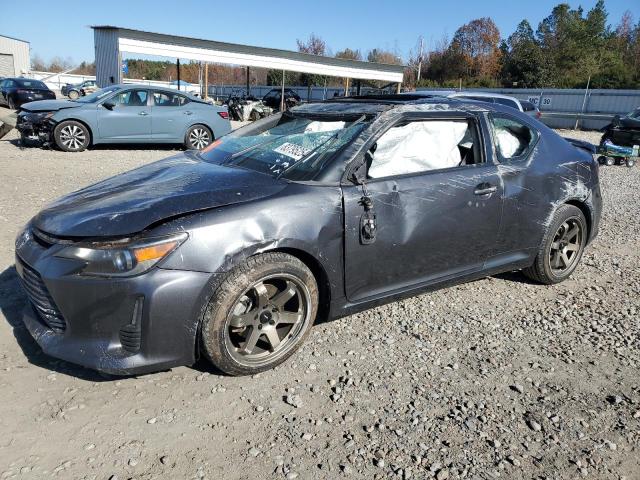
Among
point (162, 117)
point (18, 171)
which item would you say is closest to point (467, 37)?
point (162, 117)

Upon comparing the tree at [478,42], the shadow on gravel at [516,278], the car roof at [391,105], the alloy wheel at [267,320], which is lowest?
the shadow on gravel at [516,278]

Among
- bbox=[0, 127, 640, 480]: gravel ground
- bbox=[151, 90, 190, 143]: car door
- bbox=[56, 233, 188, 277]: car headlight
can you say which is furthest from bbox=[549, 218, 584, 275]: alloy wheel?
bbox=[151, 90, 190, 143]: car door

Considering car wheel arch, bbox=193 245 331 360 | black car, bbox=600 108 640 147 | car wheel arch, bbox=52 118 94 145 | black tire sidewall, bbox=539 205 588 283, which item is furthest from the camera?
black car, bbox=600 108 640 147

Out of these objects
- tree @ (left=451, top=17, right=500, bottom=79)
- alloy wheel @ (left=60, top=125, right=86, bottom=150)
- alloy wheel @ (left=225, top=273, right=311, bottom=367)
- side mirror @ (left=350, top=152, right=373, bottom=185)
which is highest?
tree @ (left=451, top=17, right=500, bottom=79)

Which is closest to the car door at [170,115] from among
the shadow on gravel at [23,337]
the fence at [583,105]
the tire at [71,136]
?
the tire at [71,136]

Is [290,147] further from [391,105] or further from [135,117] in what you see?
[135,117]

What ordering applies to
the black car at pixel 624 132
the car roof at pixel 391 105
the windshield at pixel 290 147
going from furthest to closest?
the black car at pixel 624 132
the car roof at pixel 391 105
the windshield at pixel 290 147

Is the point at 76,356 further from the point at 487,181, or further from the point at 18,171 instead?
the point at 18,171

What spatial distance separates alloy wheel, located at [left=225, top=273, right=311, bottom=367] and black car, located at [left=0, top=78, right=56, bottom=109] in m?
21.6

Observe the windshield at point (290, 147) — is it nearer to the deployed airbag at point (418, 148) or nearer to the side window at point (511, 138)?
the deployed airbag at point (418, 148)

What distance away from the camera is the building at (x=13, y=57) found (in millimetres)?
46219

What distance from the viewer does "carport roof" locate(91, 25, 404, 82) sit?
21234mm

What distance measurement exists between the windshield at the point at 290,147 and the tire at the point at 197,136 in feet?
27.5

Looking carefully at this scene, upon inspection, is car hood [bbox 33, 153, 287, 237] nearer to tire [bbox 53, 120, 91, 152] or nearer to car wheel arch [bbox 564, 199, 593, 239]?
car wheel arch [bbox 564, 199, 593, 239]
